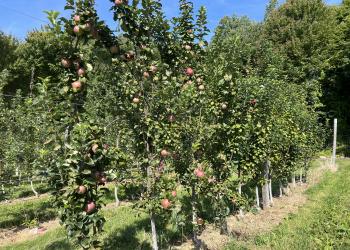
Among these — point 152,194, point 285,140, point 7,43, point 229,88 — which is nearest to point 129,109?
point 152,194

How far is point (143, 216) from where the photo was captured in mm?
10180

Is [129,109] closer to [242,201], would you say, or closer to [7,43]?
[242,201]

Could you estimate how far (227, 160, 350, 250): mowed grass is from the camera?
6.61 m

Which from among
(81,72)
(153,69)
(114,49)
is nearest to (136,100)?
(153,69)

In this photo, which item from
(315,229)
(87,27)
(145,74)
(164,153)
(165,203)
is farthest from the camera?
(315,229)

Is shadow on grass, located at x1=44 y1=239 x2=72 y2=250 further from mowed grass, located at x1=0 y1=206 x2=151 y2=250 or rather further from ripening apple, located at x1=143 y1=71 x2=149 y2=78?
ripening apple, located at x1=143 y1=71 x2=149 y2=78

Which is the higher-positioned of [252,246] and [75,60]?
[75,60]

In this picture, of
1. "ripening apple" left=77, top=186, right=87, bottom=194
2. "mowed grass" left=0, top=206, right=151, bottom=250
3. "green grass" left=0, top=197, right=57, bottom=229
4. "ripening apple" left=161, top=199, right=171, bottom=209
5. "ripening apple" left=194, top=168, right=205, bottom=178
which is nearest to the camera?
"ripening apple" left=77, top=186, right=87, bottom=194

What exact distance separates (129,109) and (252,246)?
140 inches

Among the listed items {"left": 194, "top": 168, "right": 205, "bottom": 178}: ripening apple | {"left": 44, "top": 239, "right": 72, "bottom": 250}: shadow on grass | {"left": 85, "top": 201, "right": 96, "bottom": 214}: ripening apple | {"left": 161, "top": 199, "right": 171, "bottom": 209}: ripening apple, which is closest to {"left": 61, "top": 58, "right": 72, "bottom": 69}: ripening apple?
{"left": 85, "top": 201, "right": 96, "bottom": 214}: ripening apple

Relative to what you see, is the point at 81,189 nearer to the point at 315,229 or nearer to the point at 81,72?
the point at 81,72

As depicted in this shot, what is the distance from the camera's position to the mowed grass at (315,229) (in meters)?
6.61

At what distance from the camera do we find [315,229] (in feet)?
24.8

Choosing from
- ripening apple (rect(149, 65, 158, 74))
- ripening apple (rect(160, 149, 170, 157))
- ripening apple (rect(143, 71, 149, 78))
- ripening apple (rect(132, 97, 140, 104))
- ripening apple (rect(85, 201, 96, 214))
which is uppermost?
ripening apple (rect(149, 65, 158, 74))
